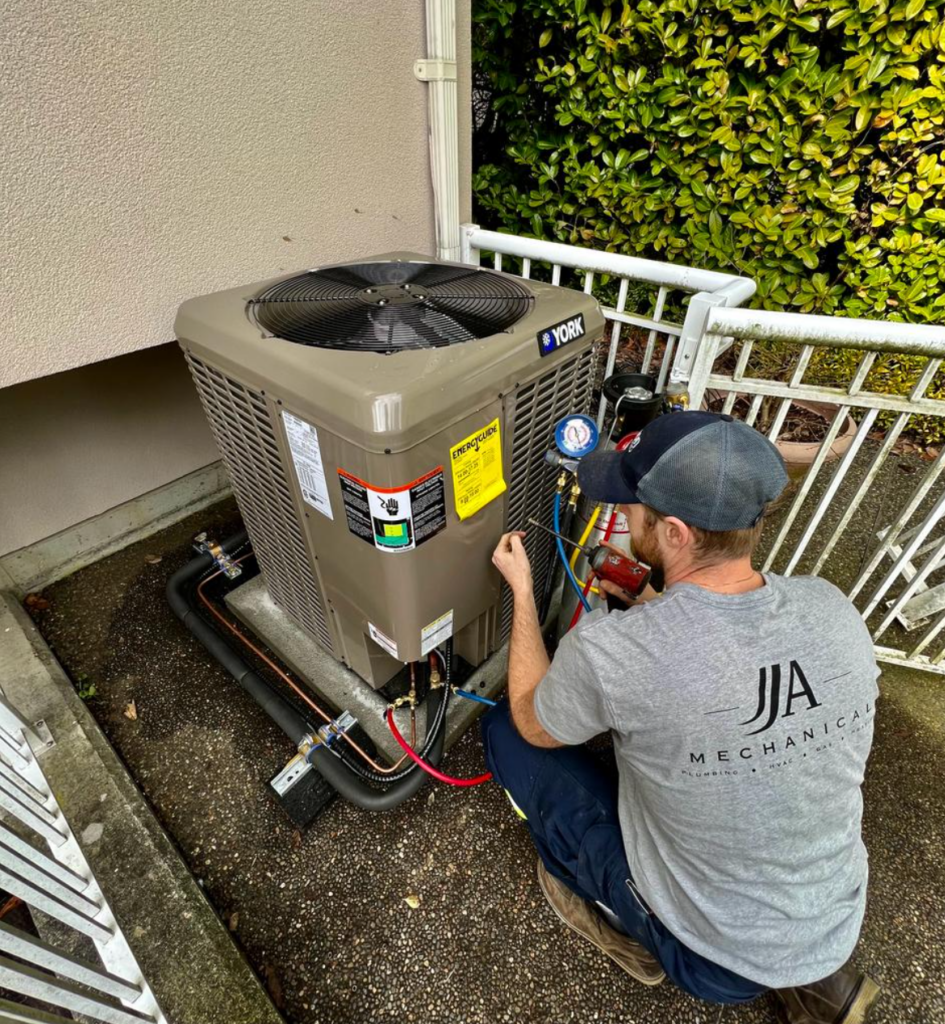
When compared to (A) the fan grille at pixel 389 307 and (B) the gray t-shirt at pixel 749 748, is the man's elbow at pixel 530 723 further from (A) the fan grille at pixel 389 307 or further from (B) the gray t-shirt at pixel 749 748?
(A) the fan grille at pixel 389 307

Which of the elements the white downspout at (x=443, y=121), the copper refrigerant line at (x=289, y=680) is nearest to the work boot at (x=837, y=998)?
the copper refrigerant line at (x=289, y=680)

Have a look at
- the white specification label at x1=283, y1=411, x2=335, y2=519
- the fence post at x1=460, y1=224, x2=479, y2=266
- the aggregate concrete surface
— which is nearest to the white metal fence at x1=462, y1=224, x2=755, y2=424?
the fence post at x1=460, y1=224, x2=479, y2=266

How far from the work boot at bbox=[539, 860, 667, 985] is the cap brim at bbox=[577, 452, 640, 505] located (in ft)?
3.64

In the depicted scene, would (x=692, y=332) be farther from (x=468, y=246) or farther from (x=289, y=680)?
(x=289, y=680)

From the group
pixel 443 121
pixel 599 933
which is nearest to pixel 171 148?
pixel 443 121

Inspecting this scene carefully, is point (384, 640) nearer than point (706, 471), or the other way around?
point (706, 471)

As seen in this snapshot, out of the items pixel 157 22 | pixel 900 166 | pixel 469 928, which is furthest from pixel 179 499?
pixel 900 166

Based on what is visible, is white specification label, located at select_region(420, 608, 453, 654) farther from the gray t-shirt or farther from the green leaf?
the green leaf

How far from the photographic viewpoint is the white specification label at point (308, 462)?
120 cm

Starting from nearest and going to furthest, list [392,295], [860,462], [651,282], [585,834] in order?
[585,834] < [392,295] < [651,282] < [860,462]

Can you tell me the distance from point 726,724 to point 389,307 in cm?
120

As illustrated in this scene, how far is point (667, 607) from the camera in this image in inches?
40.8

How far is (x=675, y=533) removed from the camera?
1.11m

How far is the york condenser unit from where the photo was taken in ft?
3.64
